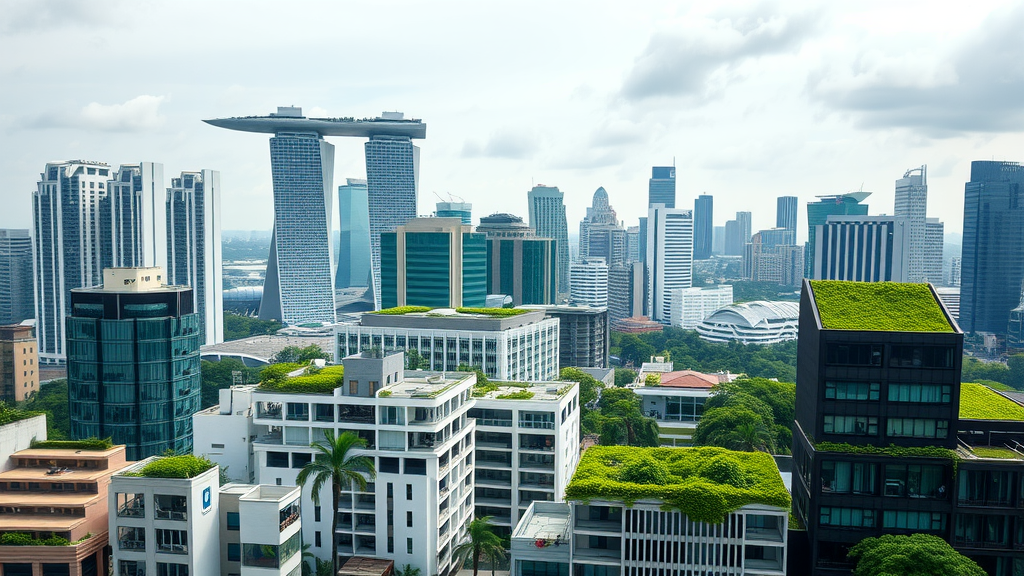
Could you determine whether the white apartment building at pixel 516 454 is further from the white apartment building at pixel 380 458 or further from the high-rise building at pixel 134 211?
the high-rise building at pixel 134 211

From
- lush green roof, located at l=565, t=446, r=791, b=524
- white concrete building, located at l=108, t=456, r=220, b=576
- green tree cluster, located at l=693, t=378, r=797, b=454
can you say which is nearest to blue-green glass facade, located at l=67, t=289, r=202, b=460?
white concrete building, located at l=108, t=456, r=220, b=576

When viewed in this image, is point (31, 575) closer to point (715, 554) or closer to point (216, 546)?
point (216, 546)

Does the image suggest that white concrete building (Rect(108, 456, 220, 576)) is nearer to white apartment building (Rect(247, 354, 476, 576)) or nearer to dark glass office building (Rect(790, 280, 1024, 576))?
white apartment building (Rect(247, 354, 476, 576))

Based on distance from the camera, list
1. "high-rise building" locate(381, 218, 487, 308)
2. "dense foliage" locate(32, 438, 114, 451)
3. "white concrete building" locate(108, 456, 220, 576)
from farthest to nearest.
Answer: "high-rise building" locate(381, 218, 487, 308), "dense foliage" locate(32, 438, 114, 451), "white concrete building" locate(108, 456, 220, 576)

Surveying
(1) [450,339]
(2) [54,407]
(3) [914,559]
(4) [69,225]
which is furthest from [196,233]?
(3) [914,559]

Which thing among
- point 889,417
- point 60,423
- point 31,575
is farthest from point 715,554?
point 60,423

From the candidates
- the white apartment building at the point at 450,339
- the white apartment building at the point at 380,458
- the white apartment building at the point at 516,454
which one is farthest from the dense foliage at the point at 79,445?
the white apartment building at the point at 450,339
